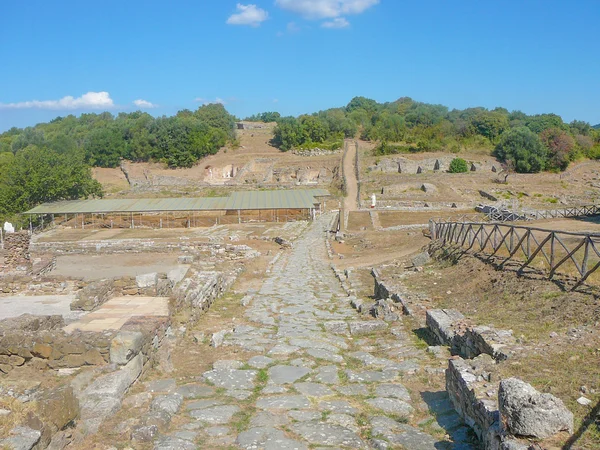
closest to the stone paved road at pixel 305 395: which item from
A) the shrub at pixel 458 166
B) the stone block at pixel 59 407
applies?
the stone block at pixel 59 407

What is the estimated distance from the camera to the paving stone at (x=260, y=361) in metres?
7.84

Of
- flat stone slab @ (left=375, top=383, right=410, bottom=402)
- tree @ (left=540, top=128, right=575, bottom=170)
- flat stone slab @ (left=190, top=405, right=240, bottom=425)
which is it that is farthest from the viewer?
tree @ (left=540, top=128, right=575, bottom=170)

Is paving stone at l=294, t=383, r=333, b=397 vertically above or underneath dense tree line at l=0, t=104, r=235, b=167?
underneath

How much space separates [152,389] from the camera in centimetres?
669

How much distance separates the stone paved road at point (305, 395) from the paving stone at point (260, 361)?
0.01 m

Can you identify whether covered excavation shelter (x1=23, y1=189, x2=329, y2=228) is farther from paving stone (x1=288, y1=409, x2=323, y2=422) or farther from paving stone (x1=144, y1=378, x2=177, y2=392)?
paving stone (x1=288, y1=409, x2=323, y2=422)

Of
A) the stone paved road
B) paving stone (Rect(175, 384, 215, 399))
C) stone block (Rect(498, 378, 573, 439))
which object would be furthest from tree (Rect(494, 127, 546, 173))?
stone block (Rect(498, 378, 573, 439))

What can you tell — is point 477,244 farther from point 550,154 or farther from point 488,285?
point 550,154

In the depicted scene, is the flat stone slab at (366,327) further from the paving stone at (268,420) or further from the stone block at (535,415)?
the stone block at (535,415)

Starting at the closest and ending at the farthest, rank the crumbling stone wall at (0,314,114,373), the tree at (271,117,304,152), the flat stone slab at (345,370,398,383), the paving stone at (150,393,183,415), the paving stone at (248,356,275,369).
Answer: the paving stone at (150,393,183,415) → the crumbling stone wall at (0,314,114,373) → the flat stone slab at (345,370,398,383) → the paving stone at (248,356,275,369) → the tree at (271,117,304,152)

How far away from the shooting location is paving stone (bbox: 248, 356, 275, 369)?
7.84m

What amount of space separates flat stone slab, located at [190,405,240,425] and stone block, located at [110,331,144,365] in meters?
1.31

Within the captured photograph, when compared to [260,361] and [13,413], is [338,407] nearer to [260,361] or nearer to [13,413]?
[260,361]

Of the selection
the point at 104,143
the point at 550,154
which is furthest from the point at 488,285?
the point at 104,143
